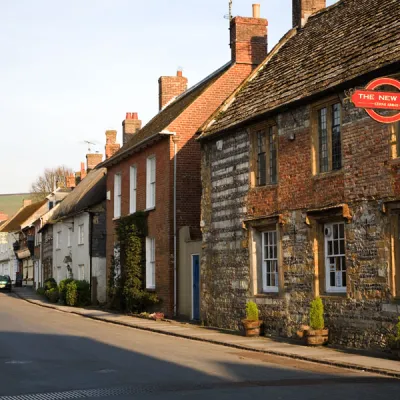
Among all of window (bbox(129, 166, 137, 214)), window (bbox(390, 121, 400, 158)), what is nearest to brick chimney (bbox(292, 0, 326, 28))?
window (bbox(390, 121, 400, 158))

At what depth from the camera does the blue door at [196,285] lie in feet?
86.1

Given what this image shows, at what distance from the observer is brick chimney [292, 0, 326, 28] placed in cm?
2483

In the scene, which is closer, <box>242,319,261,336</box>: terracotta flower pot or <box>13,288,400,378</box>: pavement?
<box>13,288,400,378</box>: pavement

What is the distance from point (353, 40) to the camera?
19.1 meters

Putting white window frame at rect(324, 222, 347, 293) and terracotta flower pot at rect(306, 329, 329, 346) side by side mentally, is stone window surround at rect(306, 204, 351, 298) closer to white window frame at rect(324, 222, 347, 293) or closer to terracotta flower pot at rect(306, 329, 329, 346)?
white window frame at rect(324, 222, 347, 293)

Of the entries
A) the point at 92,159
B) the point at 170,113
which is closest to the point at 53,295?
the point at 92,159

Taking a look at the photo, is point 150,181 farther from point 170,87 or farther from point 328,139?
point 328,139

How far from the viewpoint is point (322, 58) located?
19891 millimetres

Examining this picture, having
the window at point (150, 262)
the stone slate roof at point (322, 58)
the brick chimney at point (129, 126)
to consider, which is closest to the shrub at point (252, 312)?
the stone slate roof at point (322, 58)

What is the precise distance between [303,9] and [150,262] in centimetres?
1184

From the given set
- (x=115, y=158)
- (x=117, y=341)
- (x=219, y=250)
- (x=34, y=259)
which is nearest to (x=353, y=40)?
(x=219, y=250)

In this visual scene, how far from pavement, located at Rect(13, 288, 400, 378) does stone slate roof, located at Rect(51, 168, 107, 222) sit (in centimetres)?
1249

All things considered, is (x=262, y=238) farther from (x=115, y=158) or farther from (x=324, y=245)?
(x=115, y=158)

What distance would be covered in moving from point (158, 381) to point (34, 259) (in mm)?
54514
